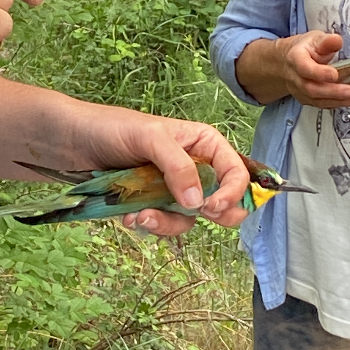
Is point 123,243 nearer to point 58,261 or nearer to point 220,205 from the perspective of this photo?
point 58,261

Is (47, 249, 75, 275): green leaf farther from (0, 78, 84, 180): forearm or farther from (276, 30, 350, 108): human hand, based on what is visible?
(276, 30, 350, 108): human hand

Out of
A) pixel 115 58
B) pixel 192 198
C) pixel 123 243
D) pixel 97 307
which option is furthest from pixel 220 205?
pixel 115 58

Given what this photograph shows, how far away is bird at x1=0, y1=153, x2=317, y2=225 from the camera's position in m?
0.86

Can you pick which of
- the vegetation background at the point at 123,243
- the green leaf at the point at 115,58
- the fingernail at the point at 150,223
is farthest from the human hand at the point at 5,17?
the green leaf at the point at 115,58

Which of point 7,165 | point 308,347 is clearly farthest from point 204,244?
point 7,165

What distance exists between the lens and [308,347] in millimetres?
1285

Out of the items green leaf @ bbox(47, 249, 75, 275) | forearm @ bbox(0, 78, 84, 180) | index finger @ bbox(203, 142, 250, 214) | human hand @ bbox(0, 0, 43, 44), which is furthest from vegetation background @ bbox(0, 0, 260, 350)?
human hand @ bbox(0, 0, 43, 44)

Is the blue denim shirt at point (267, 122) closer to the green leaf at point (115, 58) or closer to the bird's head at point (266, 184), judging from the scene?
the bird's head at point (266, 184)

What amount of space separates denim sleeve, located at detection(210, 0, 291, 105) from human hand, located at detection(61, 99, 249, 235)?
27 centimetres

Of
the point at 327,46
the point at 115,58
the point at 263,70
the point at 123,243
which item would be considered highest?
the point at 327,46

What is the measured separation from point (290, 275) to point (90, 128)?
0.49m

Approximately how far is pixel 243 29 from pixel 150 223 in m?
0.57

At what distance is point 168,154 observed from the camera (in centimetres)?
91

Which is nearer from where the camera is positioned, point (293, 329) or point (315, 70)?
point (315, 70)
